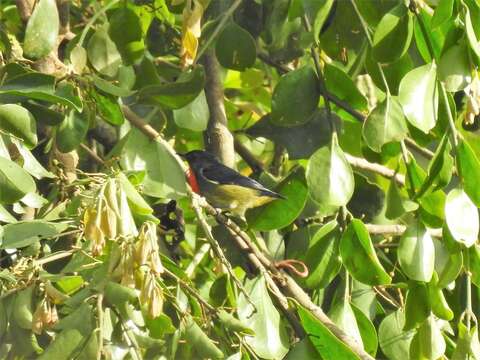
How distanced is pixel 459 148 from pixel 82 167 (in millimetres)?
1462

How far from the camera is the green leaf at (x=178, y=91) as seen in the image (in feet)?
8.33

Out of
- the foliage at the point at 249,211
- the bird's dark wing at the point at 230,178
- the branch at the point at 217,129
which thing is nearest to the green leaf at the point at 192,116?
the foliage at the point at 249,211

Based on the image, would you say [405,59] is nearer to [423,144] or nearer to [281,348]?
[423,144]

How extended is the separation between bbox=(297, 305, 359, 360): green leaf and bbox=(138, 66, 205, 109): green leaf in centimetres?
57

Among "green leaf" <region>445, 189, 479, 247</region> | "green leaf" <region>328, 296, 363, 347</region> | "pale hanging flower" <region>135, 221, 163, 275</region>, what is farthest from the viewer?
"green leaf" <region>328, 296, 363, 347</region>

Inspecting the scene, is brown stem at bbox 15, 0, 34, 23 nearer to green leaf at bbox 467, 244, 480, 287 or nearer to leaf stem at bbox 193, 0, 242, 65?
leaf stem at bbox 193, 0, 242, 65

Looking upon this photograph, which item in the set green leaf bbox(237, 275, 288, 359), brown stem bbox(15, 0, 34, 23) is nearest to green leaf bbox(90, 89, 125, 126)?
brown stem bbox(15, 0, 34, 23)

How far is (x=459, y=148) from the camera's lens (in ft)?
7.24

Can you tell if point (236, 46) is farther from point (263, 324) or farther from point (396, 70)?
point (263, 324)

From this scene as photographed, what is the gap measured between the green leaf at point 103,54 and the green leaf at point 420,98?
0.81 meters

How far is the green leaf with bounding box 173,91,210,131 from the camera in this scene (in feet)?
9.05

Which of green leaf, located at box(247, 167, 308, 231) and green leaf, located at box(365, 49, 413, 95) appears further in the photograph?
green leaf, located at box(247, 167, 308, 231)

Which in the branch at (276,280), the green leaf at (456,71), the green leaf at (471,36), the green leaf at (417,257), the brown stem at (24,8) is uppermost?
the green leaf at (471,36)

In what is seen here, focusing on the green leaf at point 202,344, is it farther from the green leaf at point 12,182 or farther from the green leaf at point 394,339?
the green leaf at point 394,339
